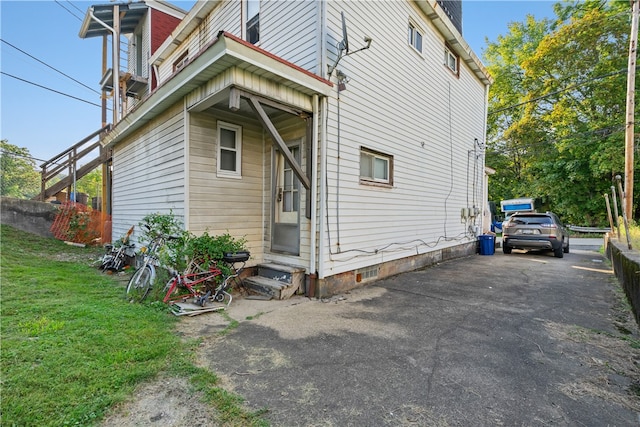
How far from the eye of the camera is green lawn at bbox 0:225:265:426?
2.04 metres

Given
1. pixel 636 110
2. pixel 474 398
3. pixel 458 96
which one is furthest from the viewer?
pixel 636 110

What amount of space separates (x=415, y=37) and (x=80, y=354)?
925 centimetres

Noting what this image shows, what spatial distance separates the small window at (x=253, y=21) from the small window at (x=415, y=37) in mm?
3871

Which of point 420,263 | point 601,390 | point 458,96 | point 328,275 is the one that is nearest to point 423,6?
point 458,96

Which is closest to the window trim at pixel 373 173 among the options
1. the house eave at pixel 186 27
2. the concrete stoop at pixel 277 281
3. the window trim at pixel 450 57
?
the concrete stoop at pixel 277 281

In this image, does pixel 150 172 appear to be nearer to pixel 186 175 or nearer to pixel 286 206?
pixel 186 175

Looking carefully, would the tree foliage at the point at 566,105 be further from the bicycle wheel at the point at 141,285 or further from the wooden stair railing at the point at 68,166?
the wooden stair railing at the point at 68,166

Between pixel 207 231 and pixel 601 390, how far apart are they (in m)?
5.33

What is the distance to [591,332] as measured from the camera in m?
3.66

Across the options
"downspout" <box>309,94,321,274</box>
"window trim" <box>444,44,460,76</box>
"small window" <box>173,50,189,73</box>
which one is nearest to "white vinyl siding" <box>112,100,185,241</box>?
"downspout" <box>309,94,321,274</box>

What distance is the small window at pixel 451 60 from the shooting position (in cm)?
939

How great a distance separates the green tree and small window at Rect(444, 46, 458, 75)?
43016mm

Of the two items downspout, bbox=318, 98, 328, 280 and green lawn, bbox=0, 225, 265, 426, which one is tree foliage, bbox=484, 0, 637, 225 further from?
green lawn, bbox=0, 225, 265, 426

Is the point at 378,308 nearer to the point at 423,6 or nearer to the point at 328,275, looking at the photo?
the point at 328,275
